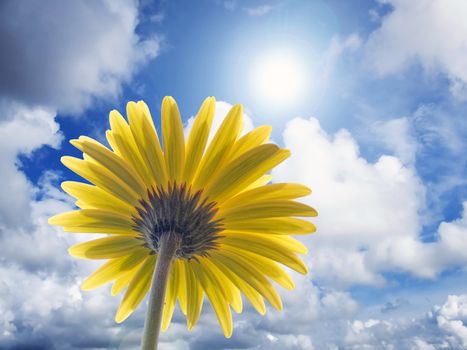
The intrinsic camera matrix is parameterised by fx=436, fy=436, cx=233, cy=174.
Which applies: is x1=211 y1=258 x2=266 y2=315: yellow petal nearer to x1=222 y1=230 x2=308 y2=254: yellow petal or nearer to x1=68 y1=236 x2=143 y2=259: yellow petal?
x1=222 y1=230 x2=308 y2=254: yellow petal

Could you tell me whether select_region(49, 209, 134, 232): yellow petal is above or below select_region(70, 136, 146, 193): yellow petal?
below

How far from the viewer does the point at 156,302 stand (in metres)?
2.70

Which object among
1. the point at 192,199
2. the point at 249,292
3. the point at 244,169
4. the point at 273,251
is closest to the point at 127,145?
the point at 192,199

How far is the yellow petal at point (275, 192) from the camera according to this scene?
3.60m

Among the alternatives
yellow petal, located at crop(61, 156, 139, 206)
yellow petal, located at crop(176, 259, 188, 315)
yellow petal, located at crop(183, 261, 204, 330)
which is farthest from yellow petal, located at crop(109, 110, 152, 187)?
yellow petal, located at crop(183, 261, 204, 330)

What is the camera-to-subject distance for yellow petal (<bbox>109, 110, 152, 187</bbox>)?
3.62m

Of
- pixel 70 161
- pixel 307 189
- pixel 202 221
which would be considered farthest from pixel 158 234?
pixel 307 189

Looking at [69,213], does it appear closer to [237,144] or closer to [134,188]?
[134,188]

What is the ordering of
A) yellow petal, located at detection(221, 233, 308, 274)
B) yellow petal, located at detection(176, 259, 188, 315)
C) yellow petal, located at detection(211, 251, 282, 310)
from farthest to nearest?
yellow petal, located at detection(176, 259, 188, 315) < yellow petal, located at detection(211, 251, 282, 310) < yellow petal, located at detection(221, 233, 308, 274)

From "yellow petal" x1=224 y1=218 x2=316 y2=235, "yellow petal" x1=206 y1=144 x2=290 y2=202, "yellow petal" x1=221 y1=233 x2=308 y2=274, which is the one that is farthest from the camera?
"yellow petal" x1=221 y1=233 x2=308 y2=274

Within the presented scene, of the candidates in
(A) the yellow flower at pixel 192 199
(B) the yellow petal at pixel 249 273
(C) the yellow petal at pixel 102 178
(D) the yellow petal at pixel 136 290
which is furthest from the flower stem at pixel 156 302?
(D) the yellow petal at pixel 136 290

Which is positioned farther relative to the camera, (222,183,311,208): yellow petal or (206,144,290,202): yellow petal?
(222,183,311,208): yellow petal

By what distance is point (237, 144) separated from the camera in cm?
366

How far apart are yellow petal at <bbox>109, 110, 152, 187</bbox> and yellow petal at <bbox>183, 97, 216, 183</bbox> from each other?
1.19ft
